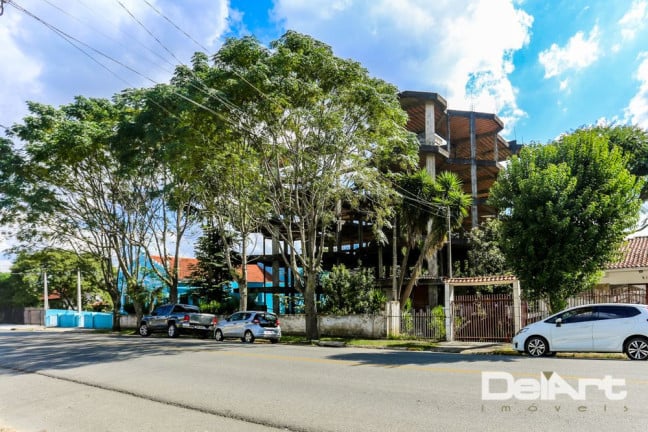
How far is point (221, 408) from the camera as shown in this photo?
8594 millimetres

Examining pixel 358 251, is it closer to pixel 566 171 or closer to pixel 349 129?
pixel 349 129

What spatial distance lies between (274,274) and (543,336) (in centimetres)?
3176

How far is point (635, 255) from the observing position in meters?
28.3

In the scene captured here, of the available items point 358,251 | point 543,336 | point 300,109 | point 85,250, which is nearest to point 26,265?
point 85,250

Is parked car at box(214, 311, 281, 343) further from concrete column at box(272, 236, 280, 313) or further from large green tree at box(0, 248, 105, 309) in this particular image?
large green tree at box(0, 248, 105, 309)

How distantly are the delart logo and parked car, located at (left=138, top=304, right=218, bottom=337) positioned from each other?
19.8 metres

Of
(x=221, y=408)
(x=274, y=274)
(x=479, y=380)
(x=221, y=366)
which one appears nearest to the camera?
(x=221, y=408)

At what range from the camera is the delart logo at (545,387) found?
8.38 meters

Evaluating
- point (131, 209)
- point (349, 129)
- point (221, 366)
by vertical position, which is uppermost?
point (349, 129)

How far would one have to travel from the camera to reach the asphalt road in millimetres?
7238

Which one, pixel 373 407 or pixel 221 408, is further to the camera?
pixel 221 408

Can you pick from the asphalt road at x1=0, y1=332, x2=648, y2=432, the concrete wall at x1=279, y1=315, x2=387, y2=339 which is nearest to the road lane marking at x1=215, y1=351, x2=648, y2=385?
the asphalt road at x1=0, y1=332, x2=648, y2=432

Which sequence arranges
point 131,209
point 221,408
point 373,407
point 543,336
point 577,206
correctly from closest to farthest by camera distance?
point 373,407, point 221,408, point 543,336, point 577,206, point 131,209

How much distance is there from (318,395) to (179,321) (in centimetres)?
2021
